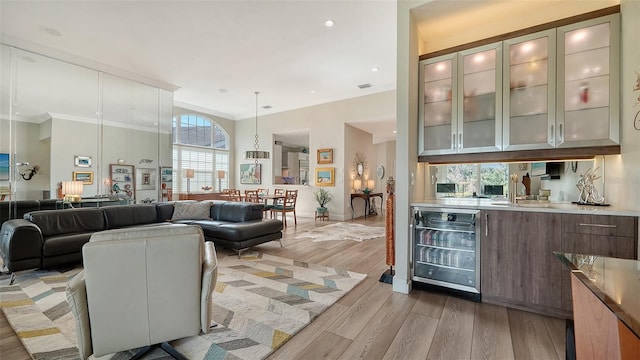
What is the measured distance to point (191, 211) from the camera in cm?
507

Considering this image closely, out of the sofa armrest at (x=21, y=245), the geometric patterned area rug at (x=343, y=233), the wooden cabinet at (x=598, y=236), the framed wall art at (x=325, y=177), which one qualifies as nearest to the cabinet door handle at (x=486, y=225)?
the wooden cabinet at (x=598, y=236)

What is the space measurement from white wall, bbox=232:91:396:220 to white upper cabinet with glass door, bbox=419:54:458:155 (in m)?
4.03

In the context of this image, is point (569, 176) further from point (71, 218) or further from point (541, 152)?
point (71, 218)

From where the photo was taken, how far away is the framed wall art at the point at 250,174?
9.57 m

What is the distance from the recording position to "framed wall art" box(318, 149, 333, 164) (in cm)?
806

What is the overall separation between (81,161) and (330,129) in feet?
19.8

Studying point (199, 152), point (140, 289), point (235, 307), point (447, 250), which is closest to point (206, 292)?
point (140, 289)

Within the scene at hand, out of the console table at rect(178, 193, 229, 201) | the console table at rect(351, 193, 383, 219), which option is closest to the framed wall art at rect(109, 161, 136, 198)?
the console table at rect(178, 193, 229, 201)

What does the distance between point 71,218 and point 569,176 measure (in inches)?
255

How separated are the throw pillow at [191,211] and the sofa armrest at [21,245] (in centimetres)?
195

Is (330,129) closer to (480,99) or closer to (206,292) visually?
(480,99)

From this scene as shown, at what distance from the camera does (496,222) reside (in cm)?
254

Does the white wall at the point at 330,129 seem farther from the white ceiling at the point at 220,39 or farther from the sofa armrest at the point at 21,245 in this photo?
the sofa armrest at the point at 21,245

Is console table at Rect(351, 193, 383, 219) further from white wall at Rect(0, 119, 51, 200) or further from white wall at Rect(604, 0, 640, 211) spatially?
white wall at Rect(0, 119, 51, 200)
